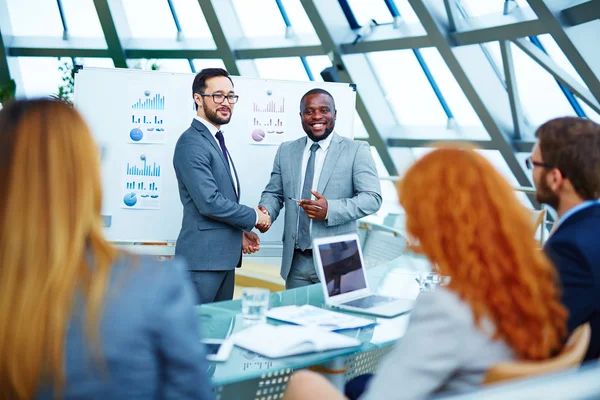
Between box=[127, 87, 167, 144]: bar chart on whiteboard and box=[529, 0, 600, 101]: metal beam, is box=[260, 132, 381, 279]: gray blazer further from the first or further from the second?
box=[529, 0, 600, 101]: metal beam

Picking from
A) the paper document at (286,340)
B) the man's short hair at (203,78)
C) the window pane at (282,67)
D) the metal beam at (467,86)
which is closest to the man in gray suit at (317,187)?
the man's short hair at (203,78)

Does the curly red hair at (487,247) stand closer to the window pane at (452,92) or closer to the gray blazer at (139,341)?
the gray blazer at (139,341)

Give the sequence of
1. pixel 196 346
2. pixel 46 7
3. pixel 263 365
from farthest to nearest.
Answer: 1. pixel 46 7
2. pixel 263 365
3. pixel 196 346

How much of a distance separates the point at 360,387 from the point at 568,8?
19.3ft

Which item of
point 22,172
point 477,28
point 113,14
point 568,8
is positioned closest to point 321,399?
point 22,172

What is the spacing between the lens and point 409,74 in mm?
10414

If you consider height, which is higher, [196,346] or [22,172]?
[22,172]

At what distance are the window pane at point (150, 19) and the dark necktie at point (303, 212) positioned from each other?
9.22m

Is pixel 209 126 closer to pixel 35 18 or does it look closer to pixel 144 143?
pixel 144 143

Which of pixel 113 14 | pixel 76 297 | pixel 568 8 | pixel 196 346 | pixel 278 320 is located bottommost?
pixel 278 320

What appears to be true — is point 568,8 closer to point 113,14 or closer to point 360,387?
point 360,387

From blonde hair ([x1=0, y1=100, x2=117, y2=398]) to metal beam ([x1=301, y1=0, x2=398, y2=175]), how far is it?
28.0 ft

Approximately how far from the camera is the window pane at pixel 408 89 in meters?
10.2

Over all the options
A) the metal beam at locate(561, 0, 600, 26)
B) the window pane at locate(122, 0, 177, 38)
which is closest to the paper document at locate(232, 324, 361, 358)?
the metal beam at locate(561, 0, 600, 26)
